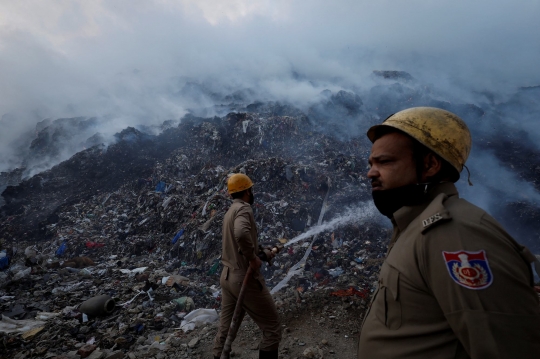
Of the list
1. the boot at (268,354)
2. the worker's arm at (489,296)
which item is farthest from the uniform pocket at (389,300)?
the boot at (268,354)

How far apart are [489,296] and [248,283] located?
6.97 ft

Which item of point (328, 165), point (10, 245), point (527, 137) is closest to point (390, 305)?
point (328, 165)

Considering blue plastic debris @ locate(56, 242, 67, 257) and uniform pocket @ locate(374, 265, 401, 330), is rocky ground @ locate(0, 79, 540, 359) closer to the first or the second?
blue plastic debris @ locate(56, 242, 67, 257)

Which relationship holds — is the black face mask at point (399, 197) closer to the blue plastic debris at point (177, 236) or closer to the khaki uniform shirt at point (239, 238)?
the khaki uniform shirt at point (239, 238)

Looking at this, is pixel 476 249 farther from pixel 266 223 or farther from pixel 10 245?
pixel 10 245

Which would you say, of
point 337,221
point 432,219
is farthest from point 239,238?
point 337,221

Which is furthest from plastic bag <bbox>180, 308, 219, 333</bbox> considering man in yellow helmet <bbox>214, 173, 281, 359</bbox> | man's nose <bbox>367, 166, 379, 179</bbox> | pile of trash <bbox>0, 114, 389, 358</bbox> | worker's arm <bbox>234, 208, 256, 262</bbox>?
man's nose <bbox>367, 166, 379, 179</bbox>

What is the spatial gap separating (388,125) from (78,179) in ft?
50.5

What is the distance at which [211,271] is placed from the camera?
5859mm

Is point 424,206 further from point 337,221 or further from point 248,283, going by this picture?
point 337,221

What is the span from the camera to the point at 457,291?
2.21ft

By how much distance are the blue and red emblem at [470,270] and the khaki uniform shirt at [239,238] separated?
197cm

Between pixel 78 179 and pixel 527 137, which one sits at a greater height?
pixel 78 179

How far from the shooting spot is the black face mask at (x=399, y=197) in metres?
0.96
